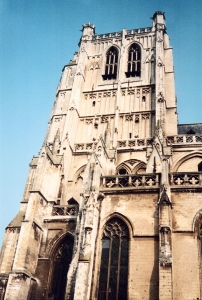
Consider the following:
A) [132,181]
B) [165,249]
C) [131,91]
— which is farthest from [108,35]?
[165,249]

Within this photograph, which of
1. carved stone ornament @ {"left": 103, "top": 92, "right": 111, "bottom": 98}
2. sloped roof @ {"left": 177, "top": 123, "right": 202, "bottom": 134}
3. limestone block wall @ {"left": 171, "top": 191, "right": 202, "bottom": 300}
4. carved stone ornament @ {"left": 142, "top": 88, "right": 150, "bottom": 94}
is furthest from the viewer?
carved stone ornament @ {"left": 103, "top": 92, "right": 111, "bottom": 98}

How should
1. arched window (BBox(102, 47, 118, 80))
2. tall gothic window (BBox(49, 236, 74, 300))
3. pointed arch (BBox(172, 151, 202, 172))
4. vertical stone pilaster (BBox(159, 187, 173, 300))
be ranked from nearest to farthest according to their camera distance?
vertical stone pilaster (BBox(159, 187, 173, 300)), tall gothic window (BBox(49, 236, 74, 300)), pointed arch (BBox(172, 151, 202, 172)), arched window (BBox(102, 47, 118, 80))

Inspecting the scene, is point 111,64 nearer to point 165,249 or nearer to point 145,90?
point 145,90

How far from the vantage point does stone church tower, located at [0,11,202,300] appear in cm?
1174

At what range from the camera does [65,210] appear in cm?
1712

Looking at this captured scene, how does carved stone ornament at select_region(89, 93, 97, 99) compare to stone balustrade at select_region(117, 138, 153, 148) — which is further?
carved stone ornament at select_region(89, 93, 97, 99)

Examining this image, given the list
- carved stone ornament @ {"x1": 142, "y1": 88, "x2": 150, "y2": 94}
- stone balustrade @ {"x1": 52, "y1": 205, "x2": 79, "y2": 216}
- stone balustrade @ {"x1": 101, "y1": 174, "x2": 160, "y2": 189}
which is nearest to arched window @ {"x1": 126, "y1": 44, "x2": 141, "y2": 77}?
carved stone ornament @ {"x1": 142, "y1": 88, "x2": 150, "y2": 94}

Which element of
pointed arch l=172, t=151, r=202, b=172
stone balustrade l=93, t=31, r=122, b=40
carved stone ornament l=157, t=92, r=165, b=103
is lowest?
pointed arch l=172, t=151, r=202, b=172

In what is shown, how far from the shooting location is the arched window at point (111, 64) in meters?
A: 27.5

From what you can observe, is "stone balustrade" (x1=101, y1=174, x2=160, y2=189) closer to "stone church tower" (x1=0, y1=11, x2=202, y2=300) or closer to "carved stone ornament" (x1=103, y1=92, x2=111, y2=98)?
"stone church tower" (x1=0, y1=11, x2=202, y2=300)

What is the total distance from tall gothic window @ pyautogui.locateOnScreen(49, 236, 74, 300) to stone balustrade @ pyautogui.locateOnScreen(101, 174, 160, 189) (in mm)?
3823

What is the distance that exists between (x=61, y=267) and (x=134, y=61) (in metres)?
19.1

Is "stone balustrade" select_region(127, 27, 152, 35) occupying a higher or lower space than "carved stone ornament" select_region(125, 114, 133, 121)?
higher

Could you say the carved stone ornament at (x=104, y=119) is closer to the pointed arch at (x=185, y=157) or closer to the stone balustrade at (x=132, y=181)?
the pointed arch at (x=185, y=157)
